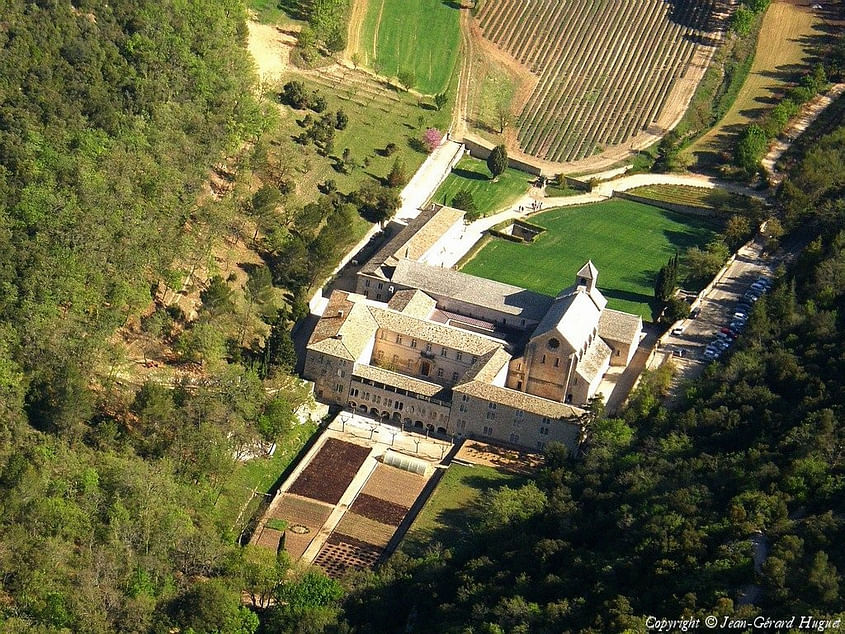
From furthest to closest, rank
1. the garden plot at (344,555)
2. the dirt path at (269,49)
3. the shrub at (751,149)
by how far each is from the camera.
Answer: the dirt path at (269,49) → the shrub at (751,149) → the garden plot at (344,555)

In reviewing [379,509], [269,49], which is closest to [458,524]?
[379,509]

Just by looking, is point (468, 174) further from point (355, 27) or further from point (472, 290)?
point (472, 290)

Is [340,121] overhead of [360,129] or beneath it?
overhead

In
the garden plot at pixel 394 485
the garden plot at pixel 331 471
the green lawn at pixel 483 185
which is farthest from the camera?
the green lawn at pixel 483 185

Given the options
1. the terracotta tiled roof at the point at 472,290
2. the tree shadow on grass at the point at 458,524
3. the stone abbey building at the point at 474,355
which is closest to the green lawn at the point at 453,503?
the tree shadow on grass at the point at 458,524

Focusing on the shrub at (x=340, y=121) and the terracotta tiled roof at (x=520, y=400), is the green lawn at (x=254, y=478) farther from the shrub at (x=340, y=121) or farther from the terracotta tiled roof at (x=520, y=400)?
the shrub at (x=340, y=121)

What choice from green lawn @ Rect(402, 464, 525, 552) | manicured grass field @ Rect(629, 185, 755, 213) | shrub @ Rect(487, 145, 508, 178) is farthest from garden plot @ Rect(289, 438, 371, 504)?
manicured grass field @ Rect(629, 185, 755, 213)

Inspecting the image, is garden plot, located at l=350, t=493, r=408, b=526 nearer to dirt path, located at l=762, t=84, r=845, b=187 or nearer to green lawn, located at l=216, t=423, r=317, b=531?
green lawn, located at l=216, t=423, r=317, b=531

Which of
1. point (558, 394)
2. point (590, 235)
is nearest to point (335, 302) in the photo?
point (558, 394)
